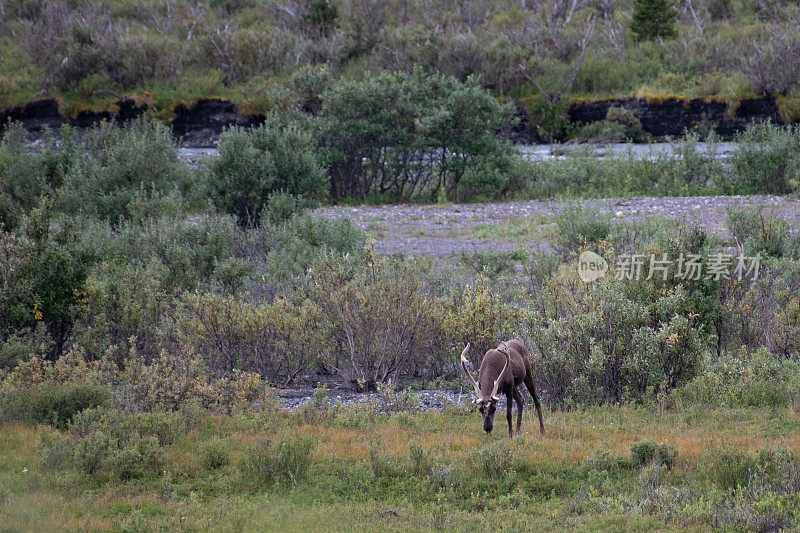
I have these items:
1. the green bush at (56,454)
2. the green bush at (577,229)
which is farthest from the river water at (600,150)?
the green bush at (56,454)

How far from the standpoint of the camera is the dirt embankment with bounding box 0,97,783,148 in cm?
3928

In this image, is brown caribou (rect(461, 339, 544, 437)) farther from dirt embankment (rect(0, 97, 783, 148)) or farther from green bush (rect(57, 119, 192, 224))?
dirt embankment (rect(0, 97, 783, 148))

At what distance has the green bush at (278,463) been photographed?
7.08m

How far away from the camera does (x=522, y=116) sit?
41.9 m

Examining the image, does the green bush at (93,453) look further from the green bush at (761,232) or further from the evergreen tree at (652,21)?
the evergreen tree at (652,21)

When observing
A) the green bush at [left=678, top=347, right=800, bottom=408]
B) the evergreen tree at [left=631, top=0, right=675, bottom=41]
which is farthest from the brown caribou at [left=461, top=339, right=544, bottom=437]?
the evergreen tree at [left=631, top=0, right=675, bottom=41]

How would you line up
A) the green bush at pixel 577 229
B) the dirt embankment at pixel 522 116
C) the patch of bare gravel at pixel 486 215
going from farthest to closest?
the dirt embankment at pixel 522 116, the patch of bare gravel at pixel 486 215, the green bush at pixel 577 229

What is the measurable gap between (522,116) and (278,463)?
37.2 m

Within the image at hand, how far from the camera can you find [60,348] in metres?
11.8

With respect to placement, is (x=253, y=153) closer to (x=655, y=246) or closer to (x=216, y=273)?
(x=216, y=273)

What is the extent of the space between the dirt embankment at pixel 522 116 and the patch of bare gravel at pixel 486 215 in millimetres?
16378

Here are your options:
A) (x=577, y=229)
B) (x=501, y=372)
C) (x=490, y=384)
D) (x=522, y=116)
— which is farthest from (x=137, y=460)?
(x=522, y=116)

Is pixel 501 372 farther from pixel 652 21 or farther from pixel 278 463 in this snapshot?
pixel 652 21

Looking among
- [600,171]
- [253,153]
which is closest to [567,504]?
[253,153]
